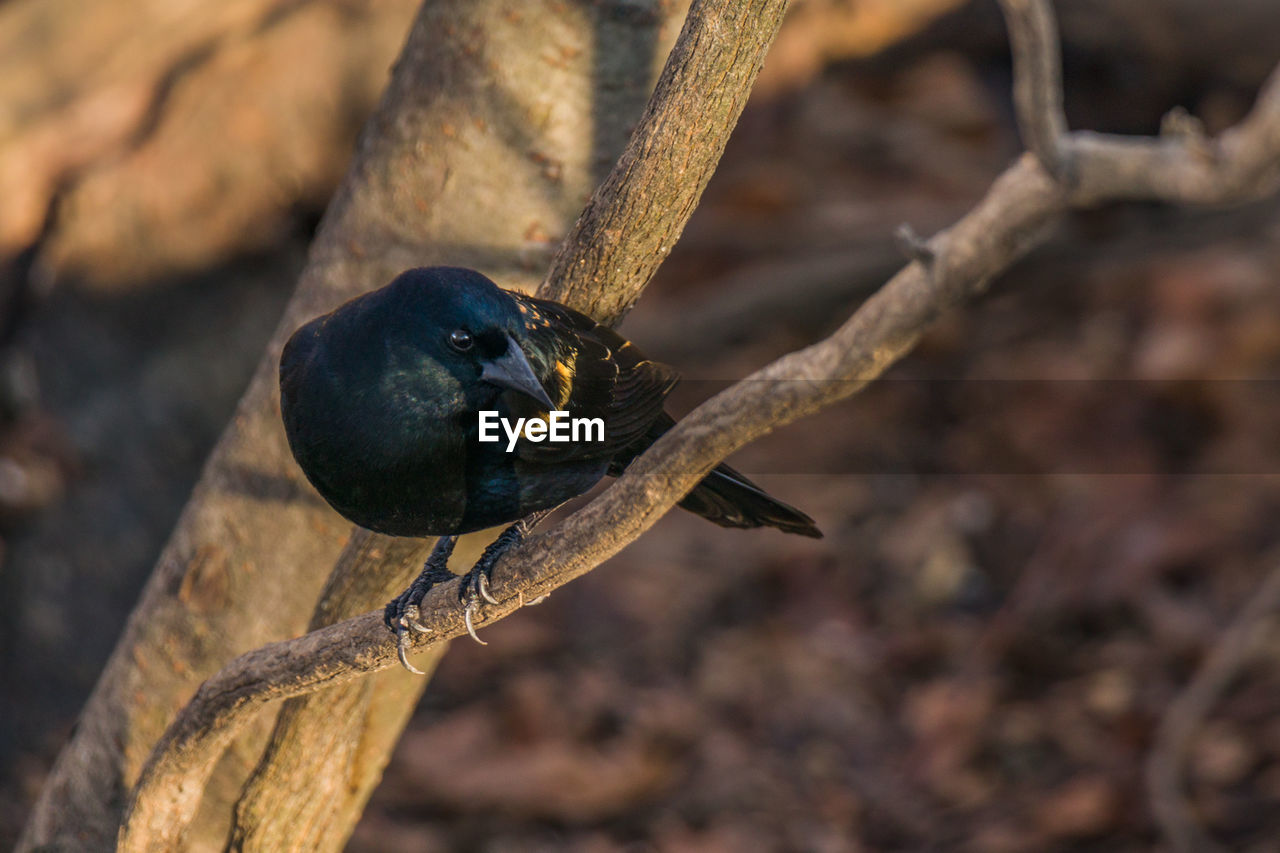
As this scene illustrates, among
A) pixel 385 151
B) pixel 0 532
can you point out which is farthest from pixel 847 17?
pixel 0 532

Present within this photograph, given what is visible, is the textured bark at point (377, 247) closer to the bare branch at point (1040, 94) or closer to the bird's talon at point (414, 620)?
the bird's talon at point (414, 620)

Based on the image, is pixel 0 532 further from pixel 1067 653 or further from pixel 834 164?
pixel 834 164

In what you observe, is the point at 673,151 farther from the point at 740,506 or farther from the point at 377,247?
the point at 377,247

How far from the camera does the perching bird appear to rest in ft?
4.91

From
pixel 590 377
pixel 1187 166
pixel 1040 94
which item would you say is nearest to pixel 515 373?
pixel 590 377

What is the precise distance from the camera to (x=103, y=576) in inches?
154

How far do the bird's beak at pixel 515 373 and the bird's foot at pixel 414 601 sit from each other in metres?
0.38

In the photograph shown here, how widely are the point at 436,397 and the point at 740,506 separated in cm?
57

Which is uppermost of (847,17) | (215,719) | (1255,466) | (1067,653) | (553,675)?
(847,17)

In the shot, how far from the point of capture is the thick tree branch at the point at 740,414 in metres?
1.44

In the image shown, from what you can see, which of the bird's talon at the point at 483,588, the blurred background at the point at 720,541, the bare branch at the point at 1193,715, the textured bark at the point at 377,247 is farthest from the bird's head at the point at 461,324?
the bare branch at the point at 1193,715

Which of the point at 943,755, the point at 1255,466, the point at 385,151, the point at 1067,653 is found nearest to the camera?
the point at 385,151

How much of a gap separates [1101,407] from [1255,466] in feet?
2.79

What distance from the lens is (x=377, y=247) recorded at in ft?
6.85
